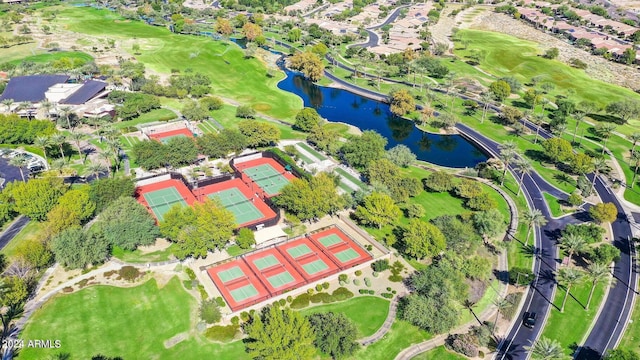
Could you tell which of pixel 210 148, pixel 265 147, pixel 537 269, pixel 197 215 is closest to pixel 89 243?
pixel 197 215

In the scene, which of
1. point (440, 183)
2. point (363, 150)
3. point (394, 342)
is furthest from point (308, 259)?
point (440, 183)

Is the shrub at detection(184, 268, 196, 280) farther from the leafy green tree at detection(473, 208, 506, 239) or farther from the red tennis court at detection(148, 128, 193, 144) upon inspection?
the red tennis court at detection(148, 128, 193, 144)

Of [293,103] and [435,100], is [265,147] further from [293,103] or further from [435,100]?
[435,100]

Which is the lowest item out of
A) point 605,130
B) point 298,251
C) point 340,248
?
point 298,251

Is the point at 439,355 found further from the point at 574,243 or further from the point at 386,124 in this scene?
the point at 386,124

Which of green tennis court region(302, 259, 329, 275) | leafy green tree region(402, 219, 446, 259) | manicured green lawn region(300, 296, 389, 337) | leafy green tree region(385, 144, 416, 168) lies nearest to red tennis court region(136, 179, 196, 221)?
green tennis court region(302, 259, 329, 275)

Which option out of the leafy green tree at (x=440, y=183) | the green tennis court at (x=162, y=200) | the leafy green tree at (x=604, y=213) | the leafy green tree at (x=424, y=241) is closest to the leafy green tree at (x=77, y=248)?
the green tennis court at (x=162, y=200)
